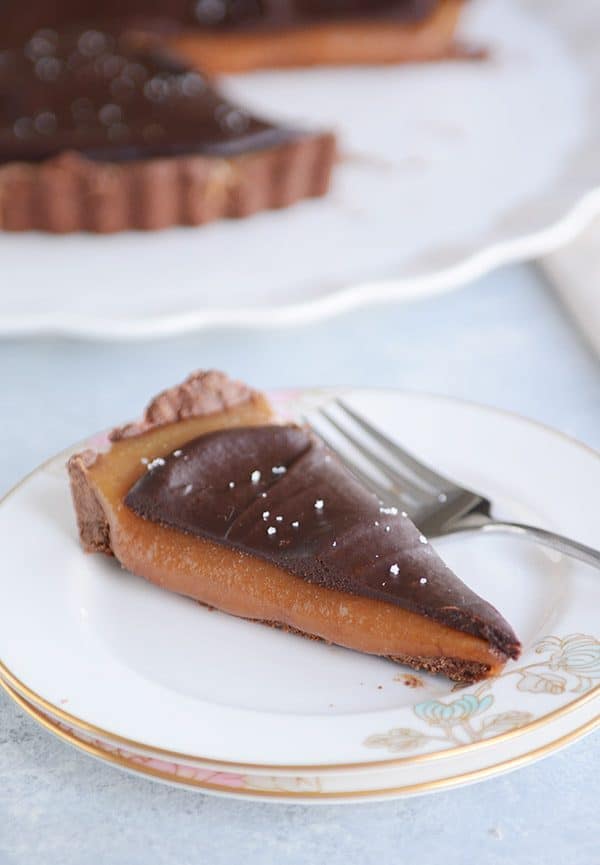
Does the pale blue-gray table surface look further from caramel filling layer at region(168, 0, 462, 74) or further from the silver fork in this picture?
caramel filling layer at region(168, 0, 462, 74)

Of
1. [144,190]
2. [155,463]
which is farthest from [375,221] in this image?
[155,463]

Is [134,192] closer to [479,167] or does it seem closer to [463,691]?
[479,167]

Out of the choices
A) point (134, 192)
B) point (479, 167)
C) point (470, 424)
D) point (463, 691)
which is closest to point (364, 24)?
point (479, 167)

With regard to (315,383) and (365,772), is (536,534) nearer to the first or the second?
(365,772)

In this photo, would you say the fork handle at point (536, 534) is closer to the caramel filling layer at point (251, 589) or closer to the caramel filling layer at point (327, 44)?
the caramel filling layer at point (251, 589)

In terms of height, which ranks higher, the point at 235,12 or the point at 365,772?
the point at 235,12

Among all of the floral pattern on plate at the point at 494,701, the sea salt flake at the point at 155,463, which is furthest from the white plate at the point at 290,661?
the sea salt flake at the point at 155,463
